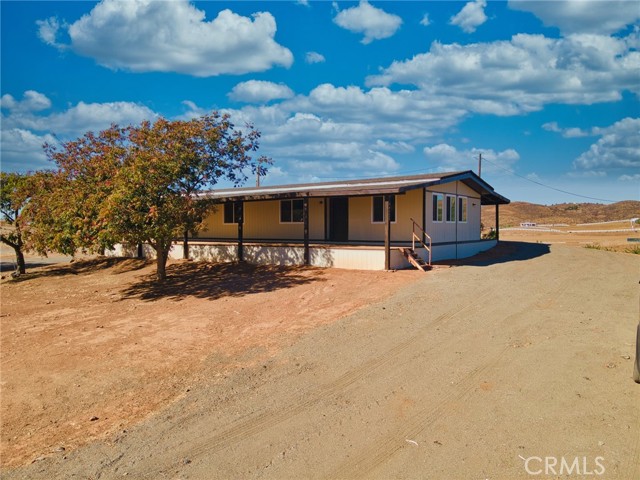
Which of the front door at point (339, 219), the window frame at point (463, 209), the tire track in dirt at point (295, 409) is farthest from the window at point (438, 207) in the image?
the tire track in dirt at point (295, 409)

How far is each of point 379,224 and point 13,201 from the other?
15.0 m

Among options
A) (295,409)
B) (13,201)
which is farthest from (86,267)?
(295,409)

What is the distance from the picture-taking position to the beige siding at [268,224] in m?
20.7

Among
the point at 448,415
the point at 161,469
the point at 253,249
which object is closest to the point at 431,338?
the point at 448,415

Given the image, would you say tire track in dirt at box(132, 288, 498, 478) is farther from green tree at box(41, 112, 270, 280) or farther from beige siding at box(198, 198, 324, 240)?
beige siding at box(198, 198, 324, 240)

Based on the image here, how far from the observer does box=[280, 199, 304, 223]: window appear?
2092 centimetres

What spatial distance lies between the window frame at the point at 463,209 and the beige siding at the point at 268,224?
19.1 ft

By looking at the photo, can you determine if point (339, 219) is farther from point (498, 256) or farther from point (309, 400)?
point (309, 400)

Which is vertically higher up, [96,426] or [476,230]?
[476,230]

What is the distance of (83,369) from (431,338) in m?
5.82

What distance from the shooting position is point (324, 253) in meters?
16.6

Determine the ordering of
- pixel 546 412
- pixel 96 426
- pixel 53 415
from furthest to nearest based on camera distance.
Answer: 1. pixel 53 415
2. pixel 96 426
3. pixel 546 412

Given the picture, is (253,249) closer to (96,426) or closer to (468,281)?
(468,281)

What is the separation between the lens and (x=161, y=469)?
4.36 m
